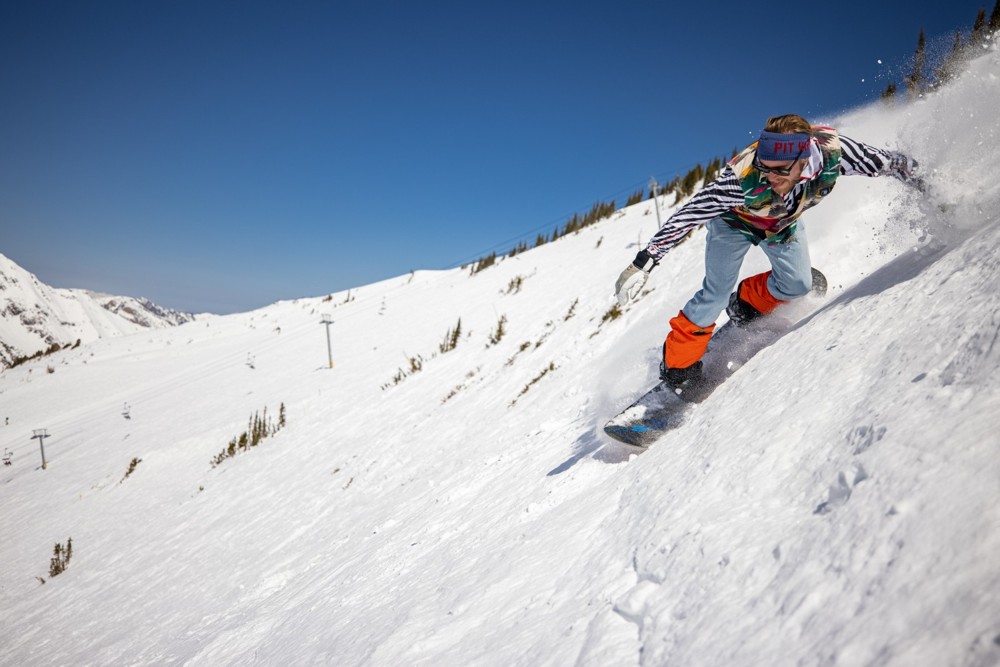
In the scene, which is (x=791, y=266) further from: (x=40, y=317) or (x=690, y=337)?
(x=40, y=317)

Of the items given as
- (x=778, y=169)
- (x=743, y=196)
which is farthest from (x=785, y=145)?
(x=743, y=196)

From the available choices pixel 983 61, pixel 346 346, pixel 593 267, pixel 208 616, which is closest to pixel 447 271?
pixel 346 346

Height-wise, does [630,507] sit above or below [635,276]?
below

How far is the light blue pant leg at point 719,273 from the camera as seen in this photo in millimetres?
2664

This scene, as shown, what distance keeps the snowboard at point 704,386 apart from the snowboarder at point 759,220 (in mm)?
57

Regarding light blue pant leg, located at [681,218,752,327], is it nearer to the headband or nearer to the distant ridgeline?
the headband

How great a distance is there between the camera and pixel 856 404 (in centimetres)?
131

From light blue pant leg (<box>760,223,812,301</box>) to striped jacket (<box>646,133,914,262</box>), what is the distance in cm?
5

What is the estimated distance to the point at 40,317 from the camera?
99750mm

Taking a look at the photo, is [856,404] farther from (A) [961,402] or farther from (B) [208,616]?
(B) [208,616]

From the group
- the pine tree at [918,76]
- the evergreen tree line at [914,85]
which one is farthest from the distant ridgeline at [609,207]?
the pine tree at [918,76]

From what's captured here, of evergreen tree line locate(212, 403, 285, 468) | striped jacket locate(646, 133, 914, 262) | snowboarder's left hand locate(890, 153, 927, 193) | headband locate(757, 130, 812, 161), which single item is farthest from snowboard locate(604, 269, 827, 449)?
evergreen tree line locate(212, 403, 285, 468)

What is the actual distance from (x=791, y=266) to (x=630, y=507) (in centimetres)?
170

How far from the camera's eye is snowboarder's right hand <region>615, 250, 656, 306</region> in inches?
110
